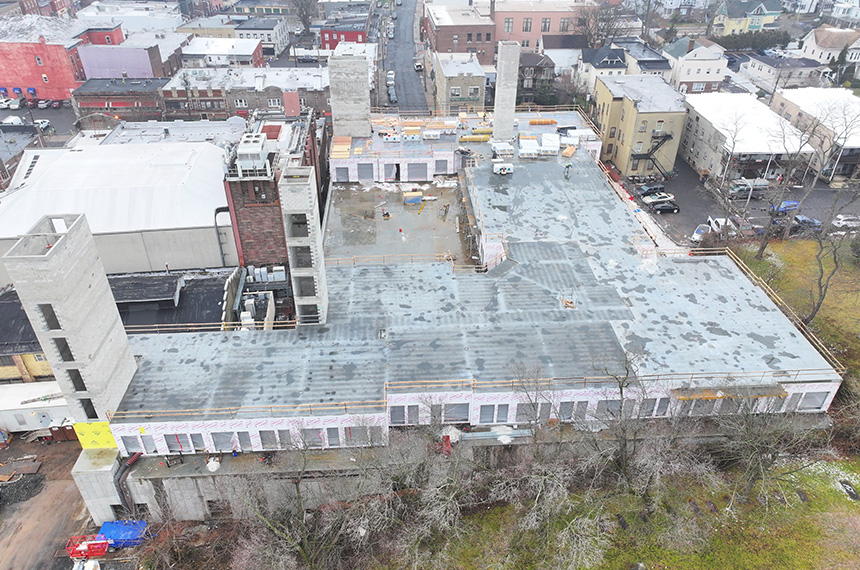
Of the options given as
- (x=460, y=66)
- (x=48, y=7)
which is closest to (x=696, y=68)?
(x=460, y=66)

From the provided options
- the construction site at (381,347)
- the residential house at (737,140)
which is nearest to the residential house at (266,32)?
the construction site at (381,347)

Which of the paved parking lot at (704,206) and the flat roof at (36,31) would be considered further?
the flat roof at (36,31)

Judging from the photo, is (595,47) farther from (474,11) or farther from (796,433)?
(796,433)

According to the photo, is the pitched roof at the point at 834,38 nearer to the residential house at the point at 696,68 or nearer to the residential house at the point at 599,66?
the residential house at the point at 696,68

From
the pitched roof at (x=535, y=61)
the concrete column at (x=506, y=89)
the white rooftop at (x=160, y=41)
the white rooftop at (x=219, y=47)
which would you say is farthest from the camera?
the white rooftop at (x=219, y=47)

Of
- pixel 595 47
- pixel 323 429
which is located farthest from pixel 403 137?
pixel 595 47

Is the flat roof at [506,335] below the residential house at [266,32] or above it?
below

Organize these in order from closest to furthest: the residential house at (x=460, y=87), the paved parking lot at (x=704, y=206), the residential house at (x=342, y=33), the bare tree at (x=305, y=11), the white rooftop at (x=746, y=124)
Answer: the paved parking lot at (x=704, y=206)
the white rooftop at (x=746, y=124)
the residential house at (x=460, y=87)
the residential house at (x=342, y=33)
the bare tree at (x=305, y=11)
